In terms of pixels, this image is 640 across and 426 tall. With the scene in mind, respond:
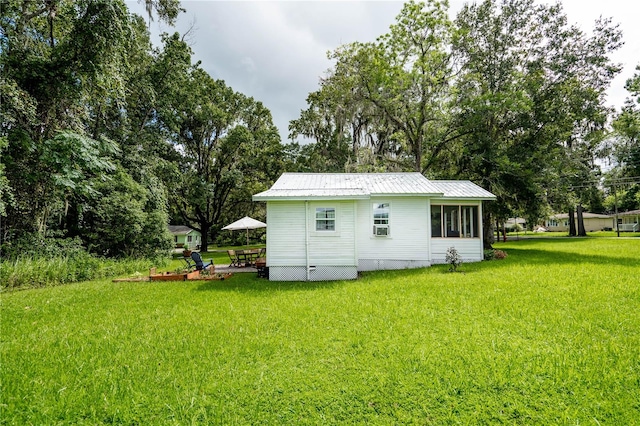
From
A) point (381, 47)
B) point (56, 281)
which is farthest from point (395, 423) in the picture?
point (381, 47)

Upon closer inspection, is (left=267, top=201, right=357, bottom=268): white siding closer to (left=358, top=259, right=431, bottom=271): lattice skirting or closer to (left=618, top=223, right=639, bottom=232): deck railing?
(left=358, top=259, right=431, bottom=271): lattice skirting

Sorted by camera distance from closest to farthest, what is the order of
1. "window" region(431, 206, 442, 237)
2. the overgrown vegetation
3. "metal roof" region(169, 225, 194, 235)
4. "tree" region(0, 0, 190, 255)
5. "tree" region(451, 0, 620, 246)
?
the overgrown vegetation, "tree" region(0, 0, 190, 255), "window" region(431, 206, 442, 237), "tree" region(451, 0, 620, 246), "metal roof" region(169, 225, 194, 235)

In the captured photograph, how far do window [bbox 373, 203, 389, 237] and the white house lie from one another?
0.04 m

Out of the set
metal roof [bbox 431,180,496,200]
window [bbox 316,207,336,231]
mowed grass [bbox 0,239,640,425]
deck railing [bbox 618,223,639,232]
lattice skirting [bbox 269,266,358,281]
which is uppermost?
metal roof [bbox 431,180,496,200]

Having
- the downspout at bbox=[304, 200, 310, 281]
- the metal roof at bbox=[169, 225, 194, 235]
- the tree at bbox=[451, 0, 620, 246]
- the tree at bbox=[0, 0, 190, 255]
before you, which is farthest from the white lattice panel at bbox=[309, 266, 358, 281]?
the metal roof at bbox=[169, 225, 194, 235]

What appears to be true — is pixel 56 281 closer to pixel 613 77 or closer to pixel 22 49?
pixel 22 49

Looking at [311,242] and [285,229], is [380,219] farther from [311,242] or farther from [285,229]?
[285,229]

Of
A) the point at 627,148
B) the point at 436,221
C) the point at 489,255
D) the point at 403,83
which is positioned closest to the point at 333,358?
the point at 436,221

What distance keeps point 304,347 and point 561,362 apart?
145 inches

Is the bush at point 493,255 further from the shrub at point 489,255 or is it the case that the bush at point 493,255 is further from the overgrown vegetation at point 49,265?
the overgrown vegetation at point 49,265

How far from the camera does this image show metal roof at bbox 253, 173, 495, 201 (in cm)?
966

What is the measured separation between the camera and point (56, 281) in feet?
33.5

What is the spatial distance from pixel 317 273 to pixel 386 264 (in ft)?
11.3

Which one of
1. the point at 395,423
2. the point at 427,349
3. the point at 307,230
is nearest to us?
the point at 395,423
